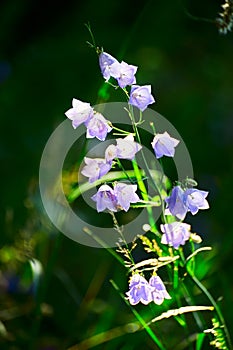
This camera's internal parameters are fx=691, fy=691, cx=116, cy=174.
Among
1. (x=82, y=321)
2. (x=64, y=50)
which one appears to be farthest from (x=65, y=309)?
(x=64, y=50)

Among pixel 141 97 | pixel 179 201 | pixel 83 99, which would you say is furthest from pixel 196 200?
pixel 83 99

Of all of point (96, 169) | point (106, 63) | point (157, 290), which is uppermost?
point (106, 63)

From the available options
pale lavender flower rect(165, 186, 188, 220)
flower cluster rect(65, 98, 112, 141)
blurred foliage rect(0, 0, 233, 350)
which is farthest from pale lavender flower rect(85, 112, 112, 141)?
blurred foliage rect(0, 0, 233, 350)

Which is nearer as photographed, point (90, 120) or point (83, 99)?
point (90, 120)

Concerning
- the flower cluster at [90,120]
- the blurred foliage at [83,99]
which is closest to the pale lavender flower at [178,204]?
the flower cluster at [90,120]

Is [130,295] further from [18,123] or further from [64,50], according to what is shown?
[64,50]

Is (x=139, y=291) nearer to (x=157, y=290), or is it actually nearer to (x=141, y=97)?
(x=157, y=290)

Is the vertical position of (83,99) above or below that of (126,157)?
below

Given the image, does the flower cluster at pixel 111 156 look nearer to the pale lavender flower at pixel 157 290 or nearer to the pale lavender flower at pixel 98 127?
the pale lavender flower at pixel 98 127
